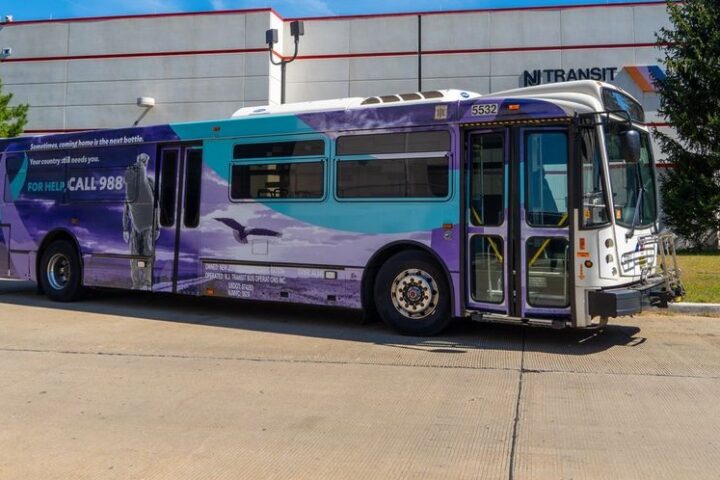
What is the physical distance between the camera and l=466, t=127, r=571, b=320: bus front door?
711 centimetres

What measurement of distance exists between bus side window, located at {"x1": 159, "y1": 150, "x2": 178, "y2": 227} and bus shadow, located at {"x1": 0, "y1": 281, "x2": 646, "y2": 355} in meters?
1.57

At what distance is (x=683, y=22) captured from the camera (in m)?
18.9

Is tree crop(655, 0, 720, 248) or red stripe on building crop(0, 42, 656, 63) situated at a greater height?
red stripe on building crop(0, 42, 656, 63)

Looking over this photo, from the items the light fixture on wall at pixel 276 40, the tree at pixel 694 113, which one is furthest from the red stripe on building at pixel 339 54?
the tree at pixel 694 113

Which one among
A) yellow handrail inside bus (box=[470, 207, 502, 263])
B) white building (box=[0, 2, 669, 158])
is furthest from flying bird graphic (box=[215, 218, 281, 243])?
white building (box=[0, 2, 669, 158])

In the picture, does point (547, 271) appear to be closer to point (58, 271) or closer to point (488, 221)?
point (488, 221)

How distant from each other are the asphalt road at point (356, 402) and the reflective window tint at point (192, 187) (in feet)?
5.65

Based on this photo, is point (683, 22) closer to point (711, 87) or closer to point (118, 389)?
point (711, 87)

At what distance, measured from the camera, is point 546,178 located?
7180 millimetres

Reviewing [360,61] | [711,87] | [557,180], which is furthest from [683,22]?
[557,180]

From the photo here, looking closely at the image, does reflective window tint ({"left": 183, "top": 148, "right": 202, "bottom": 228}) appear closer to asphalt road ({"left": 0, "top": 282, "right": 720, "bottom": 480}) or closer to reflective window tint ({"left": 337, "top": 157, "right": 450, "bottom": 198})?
asphalt road ({"left": 0, "top": 282, "right": 720, "bottom": 480})

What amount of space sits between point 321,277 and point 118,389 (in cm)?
333

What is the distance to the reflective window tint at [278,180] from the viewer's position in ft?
28.1

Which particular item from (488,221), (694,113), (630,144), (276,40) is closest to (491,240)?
(488,221)
